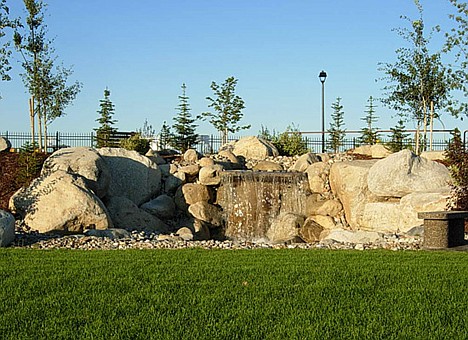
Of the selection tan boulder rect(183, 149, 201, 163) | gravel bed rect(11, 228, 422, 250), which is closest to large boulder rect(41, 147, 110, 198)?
gravel bed rect(11, 228, 422, 250)

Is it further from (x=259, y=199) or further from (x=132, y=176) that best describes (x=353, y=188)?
(x=132, y=176)

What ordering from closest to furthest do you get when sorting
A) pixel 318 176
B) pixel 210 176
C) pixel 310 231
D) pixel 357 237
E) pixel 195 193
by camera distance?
pixel 357 237 < pixel 310 231 < pixel 318 176 < pixel 195 193 < pixel 210 176

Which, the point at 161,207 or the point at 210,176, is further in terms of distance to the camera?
the point at 210,176

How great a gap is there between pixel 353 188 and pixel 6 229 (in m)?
9.31

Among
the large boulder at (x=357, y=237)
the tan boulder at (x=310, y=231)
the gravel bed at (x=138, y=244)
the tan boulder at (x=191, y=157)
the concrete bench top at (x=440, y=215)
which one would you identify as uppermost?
the tan boulder at (x=191, y=157)

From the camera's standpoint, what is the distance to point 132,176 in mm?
18016

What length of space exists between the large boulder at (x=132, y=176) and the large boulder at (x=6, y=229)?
6.96 meters

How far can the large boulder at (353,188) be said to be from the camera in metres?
16.1

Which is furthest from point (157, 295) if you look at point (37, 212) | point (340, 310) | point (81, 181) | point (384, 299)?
point (81, 181)

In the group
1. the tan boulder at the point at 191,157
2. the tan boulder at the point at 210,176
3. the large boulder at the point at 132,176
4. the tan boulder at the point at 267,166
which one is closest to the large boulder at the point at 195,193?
the tan boulder at the point at 210,176

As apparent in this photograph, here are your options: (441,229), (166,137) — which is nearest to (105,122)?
(166,137)

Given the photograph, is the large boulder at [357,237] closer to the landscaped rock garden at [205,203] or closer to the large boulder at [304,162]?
the landscaped rock garden at [205,203]

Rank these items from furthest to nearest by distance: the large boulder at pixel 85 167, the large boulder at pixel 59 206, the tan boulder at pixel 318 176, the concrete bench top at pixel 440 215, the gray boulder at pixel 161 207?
the tan boulder at pixel 318 176 → the gray boulder at pixel 161 207 → the large boulder at pixel 85 167 → the large boulder at pixel 59 206 → the concrete bench top at pixel 440 215

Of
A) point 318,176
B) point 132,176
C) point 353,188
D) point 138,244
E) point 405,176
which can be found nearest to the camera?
point 138,244
